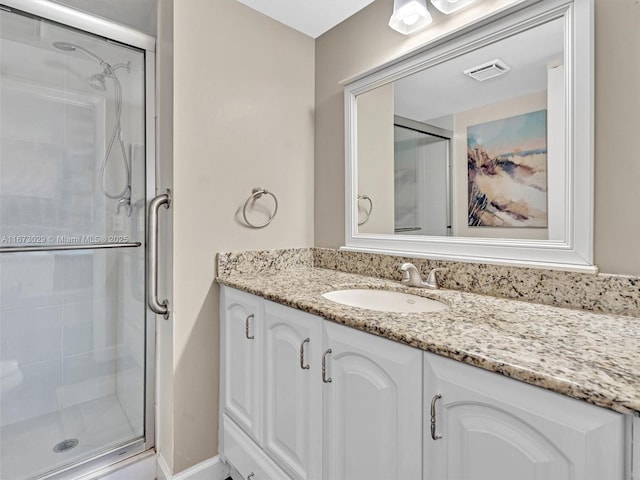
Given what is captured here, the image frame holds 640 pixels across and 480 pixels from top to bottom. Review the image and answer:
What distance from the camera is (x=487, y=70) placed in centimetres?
130

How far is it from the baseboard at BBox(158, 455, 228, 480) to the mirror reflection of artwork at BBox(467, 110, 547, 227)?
1.56 metres

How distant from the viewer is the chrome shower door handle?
1459 mm

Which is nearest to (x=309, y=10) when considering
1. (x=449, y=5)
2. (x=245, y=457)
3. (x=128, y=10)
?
(x=449, y=5)

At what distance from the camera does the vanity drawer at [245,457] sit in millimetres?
1271

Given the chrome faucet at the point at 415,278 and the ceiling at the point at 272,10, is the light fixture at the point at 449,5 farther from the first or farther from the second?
the chrome faucet at the point at 415,278

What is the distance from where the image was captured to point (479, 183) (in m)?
1.33

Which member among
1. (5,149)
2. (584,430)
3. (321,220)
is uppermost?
(5,149)

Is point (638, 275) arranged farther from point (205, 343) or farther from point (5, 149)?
point (5, 149)

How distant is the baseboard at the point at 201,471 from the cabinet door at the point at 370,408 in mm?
800

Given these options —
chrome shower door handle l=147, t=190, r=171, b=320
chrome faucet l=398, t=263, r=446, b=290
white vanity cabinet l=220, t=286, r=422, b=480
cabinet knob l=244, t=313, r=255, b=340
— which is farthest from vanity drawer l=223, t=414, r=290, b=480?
chrome faucet l=398, t=263, r=446, b=290

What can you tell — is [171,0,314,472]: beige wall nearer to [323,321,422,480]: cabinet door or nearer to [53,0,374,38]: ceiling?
[53,0,374,38]: ceiling

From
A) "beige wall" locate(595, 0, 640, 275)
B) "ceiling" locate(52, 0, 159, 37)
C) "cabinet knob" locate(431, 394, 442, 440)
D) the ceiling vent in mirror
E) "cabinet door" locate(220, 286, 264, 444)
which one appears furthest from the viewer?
"ceiling" locate(52, 0, 159, 37)

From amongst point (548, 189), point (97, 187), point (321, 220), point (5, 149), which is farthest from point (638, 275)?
point (5, 149)

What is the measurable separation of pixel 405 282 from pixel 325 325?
1.61ft
